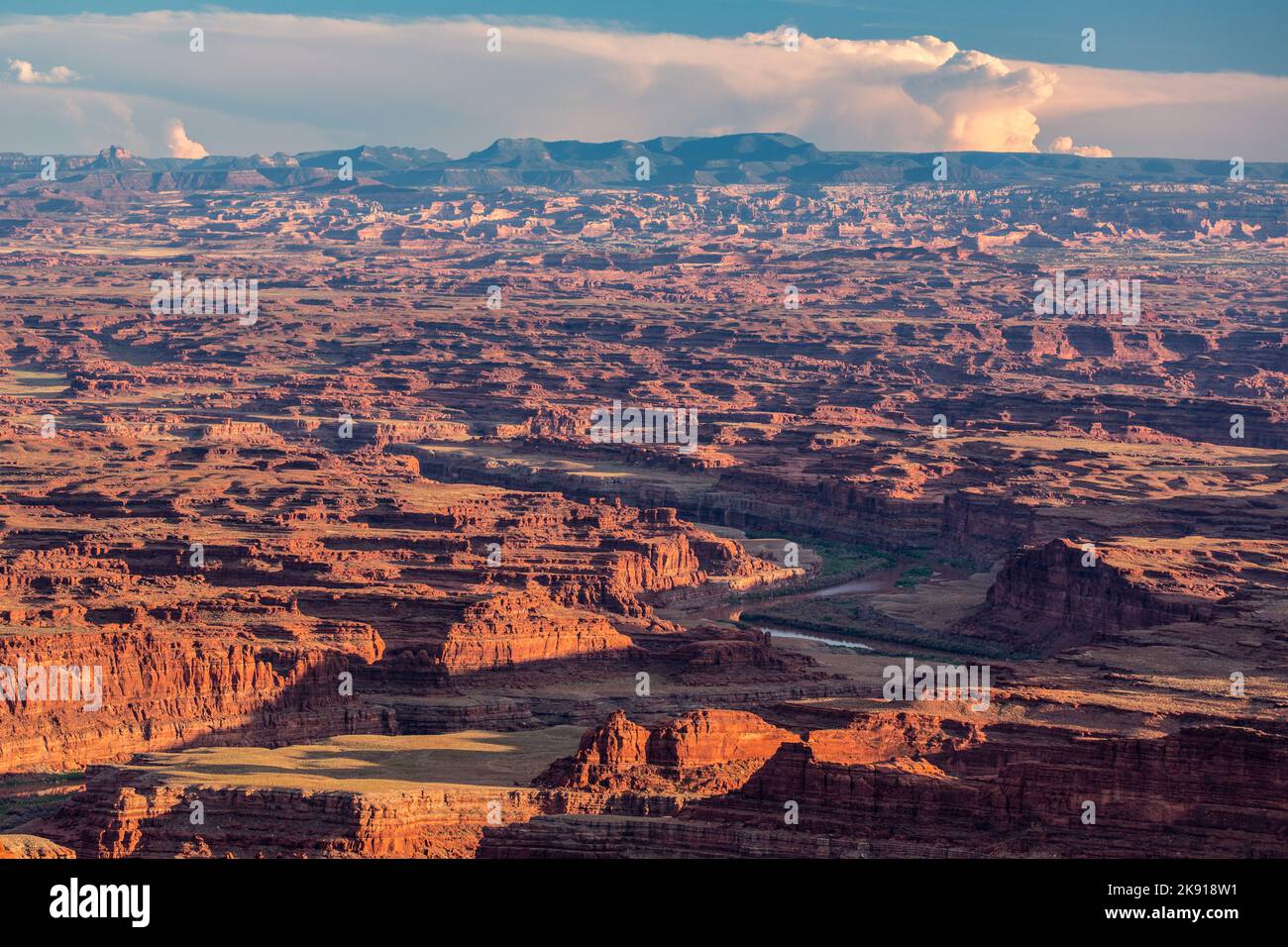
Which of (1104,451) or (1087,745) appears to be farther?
(1104,451)

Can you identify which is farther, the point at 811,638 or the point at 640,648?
the point at 811,638

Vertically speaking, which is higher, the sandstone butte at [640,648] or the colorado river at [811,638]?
the sandstone butte at [640,648]

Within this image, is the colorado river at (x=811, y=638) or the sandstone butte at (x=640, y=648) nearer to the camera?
the sandstone butte at (x=640, y=648)

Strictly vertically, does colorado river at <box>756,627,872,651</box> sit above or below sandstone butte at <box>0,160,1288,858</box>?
below

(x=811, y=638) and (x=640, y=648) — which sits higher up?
(x=640, y=648)

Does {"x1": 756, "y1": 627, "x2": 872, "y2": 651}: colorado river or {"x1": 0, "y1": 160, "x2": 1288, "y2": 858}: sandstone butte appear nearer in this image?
{"x1": 0, "y1": 160, "x2": 1288, "y2": 858}: sandstone butte

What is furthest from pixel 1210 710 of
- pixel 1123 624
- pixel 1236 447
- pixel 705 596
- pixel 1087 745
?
pixel 1236 447
